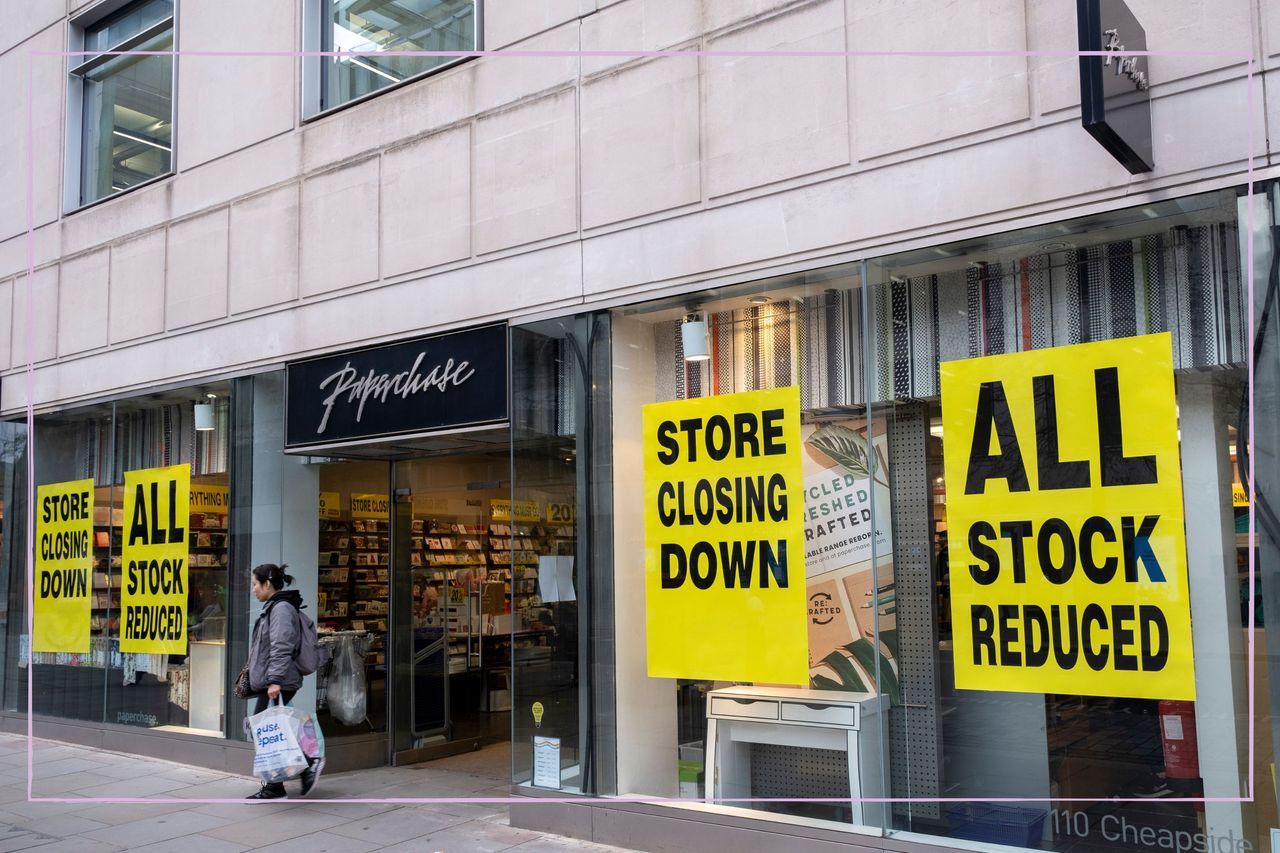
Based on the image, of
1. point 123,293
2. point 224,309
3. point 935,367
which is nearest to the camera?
point 935,367

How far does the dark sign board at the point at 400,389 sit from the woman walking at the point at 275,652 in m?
1.42

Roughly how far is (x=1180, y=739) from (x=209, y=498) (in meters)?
9.07

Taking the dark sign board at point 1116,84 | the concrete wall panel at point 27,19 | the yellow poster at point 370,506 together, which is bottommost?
the yellow poster at point 370,506

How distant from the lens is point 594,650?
790 cm

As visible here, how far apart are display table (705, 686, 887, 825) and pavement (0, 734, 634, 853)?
3.44 feet

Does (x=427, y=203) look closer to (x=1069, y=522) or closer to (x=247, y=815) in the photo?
(x=247, y=815)

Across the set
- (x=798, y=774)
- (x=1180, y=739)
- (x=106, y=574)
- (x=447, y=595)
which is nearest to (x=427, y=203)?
(x=447, y=595)

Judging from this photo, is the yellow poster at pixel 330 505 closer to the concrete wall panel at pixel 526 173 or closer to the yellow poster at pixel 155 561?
the yellow poster at pixel 155 561

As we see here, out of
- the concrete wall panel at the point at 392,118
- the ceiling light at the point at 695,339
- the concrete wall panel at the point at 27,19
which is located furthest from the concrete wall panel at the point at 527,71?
the concrete wall panel at the point at 27,19

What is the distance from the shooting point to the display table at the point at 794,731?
6762 millimetres

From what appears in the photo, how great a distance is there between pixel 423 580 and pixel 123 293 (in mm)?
4812

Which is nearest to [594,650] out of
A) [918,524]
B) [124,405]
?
[918,524]

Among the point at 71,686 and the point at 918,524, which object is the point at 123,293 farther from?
the point at 918,524

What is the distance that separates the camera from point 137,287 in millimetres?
11859
